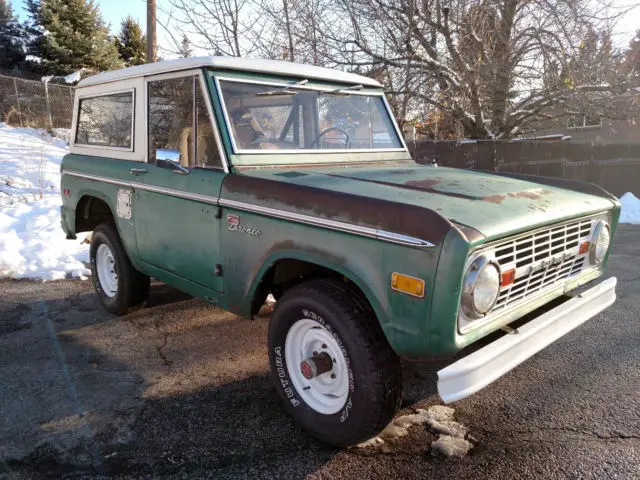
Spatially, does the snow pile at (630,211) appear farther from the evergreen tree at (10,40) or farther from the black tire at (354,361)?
the evergreen tree at (10,40)

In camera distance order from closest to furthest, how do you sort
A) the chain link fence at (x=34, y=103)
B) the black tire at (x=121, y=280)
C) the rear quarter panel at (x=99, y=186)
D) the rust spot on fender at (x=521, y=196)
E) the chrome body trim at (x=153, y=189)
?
1. the rust spot on fender at (x=521, y=196)
2. the chrome body trim at (x=153, y=189)
3. the rear quarter panel at (x=99, y=186)
4. the black tire at (x=121, y=280)
5. the chain link fence at (x=34, y=103)

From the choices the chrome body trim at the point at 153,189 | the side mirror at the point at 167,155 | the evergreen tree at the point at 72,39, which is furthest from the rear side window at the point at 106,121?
the evergreen tree at the point at 72,39

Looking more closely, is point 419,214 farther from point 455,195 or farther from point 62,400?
point 62,400

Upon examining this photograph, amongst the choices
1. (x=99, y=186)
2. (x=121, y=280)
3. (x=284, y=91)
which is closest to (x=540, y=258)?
(x=284, y=91)

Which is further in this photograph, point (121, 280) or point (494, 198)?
point (121, 280)

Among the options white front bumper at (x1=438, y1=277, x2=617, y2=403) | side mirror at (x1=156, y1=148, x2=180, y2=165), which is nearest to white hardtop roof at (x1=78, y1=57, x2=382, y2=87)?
side mirror at (x1=156, y1=148, x2=180, y2=165)

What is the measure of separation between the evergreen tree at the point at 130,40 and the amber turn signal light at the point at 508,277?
26.3 m

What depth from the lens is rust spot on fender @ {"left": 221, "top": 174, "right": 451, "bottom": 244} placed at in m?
2.08

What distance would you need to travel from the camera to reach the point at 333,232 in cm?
241

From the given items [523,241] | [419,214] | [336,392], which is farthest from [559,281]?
[336,392]

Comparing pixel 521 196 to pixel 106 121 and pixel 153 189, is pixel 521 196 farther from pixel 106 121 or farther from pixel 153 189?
pixel 106 121

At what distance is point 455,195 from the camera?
2.61 meters

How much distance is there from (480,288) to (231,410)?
1.63m

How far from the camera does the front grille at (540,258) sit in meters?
2.32
